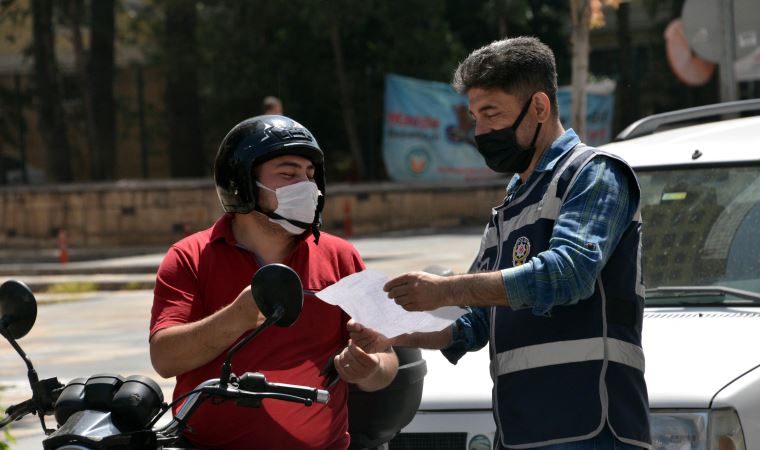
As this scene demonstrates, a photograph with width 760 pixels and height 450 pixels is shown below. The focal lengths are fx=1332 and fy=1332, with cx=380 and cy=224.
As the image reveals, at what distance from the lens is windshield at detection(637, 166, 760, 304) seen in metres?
4.57

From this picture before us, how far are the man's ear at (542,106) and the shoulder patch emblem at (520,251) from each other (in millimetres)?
308

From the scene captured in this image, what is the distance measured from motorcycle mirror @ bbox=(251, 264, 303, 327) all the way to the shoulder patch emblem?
0.67 metres

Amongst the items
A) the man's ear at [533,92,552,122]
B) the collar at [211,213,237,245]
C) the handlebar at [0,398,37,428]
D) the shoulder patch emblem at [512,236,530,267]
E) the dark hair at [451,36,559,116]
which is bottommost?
the handlebar at [0,398,37,428]

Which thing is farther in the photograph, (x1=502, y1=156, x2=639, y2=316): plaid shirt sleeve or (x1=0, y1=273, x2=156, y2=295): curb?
(x1=0, y1=273, x2=156, y2=295): curb

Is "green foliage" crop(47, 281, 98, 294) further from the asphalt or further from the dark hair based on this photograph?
the dark hair

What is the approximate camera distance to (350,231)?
23781 mm

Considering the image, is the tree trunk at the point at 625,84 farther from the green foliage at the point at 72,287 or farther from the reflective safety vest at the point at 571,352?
the reflective safety vest at the point at 571,352

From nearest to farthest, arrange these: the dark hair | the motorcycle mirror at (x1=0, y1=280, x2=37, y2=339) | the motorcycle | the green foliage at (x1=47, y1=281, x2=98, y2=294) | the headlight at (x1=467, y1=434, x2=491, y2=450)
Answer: the motorcycle → the motorcycle mirror at (x1=0, y1=280, x2=37, y2=339) → the dark hair → the headlight at (x1=467, y1=434, x2=491, y2=450) → the green foliage at (x1=47, y1=281, x2=98, y2=294)

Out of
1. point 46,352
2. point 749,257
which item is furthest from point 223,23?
point 749,257

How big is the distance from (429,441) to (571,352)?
109 centimetres

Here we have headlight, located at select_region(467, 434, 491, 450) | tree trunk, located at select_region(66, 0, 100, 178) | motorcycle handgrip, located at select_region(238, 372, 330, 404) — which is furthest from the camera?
tree trunk, located at select_region(66, 0, 100, 178)

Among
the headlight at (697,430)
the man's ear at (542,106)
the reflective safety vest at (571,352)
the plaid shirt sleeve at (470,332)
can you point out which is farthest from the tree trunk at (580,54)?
the reflective safety vest at (571,352)

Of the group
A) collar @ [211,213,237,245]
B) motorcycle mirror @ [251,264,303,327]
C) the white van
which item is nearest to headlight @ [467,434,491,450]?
the white van

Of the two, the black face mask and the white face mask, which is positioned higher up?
the black face mask
